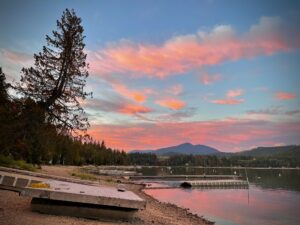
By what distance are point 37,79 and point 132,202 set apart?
463 inches

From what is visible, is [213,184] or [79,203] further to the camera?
[213,184]

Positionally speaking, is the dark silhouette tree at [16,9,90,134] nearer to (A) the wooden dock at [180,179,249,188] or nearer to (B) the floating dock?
(B) the floating dock

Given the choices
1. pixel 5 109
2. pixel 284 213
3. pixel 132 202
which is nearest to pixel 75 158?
pixel 284 213

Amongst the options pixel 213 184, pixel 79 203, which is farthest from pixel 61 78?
pixel 213 184

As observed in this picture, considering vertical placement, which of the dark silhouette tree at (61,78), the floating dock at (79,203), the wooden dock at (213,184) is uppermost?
the dark silhouette tree at (61,78)

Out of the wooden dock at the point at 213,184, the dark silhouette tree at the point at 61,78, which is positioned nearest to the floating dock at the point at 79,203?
the dark silhouette tree at the point at 61,78

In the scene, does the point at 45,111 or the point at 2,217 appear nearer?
the point at 2,217

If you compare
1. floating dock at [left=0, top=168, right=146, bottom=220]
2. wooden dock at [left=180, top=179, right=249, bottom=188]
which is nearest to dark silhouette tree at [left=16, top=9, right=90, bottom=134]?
floating dock at [left=0, top=168, right=146, bottom=220]

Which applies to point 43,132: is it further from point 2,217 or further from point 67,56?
point 2,217

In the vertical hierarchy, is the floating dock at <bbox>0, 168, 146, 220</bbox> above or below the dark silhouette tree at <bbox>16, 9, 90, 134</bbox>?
below

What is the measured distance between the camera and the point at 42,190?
13164 mm

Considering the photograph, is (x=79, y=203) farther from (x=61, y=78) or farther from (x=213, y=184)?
(x=213, y=184)

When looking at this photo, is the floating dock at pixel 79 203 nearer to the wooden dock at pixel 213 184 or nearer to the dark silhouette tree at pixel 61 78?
the dark silhouette tree at pixel 61 78

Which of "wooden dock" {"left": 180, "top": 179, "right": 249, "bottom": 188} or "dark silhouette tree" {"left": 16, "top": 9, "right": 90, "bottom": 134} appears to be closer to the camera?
"dark silhouette tree" {"left": 16, "top": 9, "right": 90, "bottom": 134}
